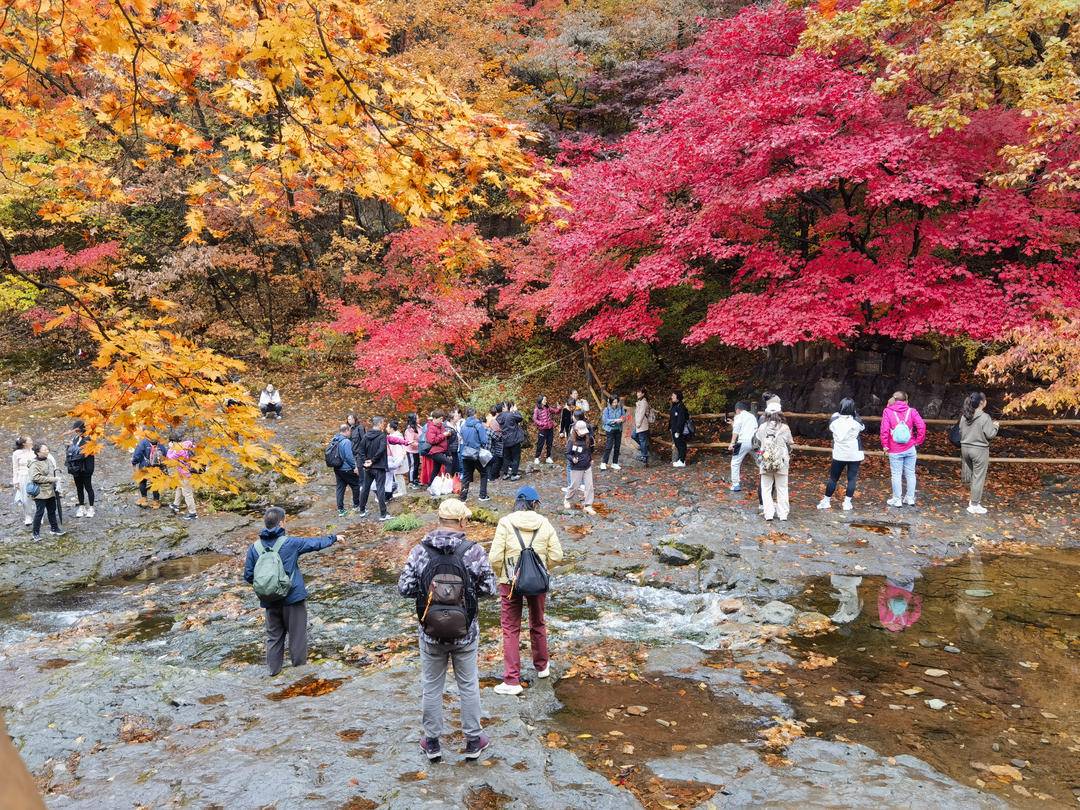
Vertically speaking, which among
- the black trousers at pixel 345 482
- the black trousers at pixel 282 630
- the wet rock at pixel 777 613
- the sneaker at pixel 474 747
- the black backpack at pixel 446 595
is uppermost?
the black backpack at pixel 446 595

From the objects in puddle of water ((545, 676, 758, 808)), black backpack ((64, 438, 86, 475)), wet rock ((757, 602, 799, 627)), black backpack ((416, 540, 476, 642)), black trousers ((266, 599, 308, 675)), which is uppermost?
black backpack ((64, 438, 86, 475))

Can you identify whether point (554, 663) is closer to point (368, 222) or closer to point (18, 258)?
point (368, 222)

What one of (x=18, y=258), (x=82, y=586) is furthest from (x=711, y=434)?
(x=18, y=258)

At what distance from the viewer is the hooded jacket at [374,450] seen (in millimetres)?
12500

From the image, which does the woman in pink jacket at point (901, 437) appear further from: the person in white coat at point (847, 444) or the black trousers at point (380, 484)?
the black trousers at point (380, 484)

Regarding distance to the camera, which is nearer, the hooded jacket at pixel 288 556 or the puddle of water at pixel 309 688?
the puddle of water at pixel 309 688

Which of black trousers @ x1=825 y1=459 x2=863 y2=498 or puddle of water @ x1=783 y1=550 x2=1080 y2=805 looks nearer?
puddle of water @ x1=783 y1=550 x2=1080 y2=805

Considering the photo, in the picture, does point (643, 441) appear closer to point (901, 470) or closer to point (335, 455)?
point (901, 470)

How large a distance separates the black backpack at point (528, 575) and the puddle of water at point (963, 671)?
90.5 inches

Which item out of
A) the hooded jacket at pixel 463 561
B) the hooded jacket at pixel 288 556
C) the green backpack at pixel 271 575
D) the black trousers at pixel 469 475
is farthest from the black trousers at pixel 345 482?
the hooded jacket at pixel 463 561

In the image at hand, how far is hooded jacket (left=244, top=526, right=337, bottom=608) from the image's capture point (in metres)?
6.26

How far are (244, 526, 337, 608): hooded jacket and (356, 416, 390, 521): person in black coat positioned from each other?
6013 mm

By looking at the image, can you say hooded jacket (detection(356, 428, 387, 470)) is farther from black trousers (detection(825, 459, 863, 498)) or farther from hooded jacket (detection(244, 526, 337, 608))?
black trousers (detection(825, 459, 863, 498))

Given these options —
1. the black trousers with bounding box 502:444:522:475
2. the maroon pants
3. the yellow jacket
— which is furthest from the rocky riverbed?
the black trousers with bounding box 502:444:522:475
